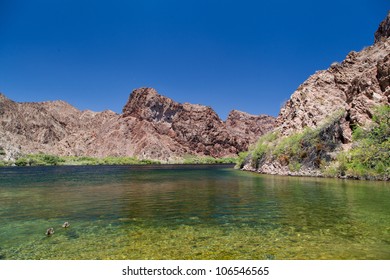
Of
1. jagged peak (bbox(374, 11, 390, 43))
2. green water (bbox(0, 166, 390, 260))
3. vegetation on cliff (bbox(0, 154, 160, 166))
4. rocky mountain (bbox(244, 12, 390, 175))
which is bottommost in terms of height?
green water (bbox(0, 166, 390, 260))

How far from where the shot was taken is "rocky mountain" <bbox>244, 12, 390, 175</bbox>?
153 feet

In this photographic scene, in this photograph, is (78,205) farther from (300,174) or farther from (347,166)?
(300,174)

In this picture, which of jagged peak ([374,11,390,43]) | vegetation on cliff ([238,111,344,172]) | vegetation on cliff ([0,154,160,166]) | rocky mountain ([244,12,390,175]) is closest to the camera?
rocky mountain ([244,12,390,175])

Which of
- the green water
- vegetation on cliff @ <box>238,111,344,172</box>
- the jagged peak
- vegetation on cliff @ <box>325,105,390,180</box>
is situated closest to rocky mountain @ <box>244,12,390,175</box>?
the jagged peak

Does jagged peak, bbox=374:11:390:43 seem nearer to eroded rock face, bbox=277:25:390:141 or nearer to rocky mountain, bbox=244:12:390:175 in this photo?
rocky mountain, bbox=244:12:390:175

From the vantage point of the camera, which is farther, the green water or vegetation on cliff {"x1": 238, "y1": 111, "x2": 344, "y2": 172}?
vegetation on cliff {"x1": 238, "y1": 111, "x2": 344, "y2": 172}

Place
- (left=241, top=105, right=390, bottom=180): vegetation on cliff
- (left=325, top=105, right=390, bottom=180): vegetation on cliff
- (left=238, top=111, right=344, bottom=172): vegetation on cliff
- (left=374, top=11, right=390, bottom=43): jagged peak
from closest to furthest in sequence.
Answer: (left=325, top=105, right=390, bottom=180): vegetation on cliff → (left=241, top=105, right=390, bottom=180): vegetation on cliff → (left=238, top=111, right=344, bottom=172): vegetation on cliff → (left=374, top=11, right=390, bottom=43): jagged peak

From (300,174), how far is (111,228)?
45.6m

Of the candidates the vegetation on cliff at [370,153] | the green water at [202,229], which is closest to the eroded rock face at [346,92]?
the vegetation on cliff at [370,153]

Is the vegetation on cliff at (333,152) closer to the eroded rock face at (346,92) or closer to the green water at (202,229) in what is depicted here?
the eroded rock face at (346,92)

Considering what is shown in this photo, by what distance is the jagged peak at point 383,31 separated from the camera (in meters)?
62.8

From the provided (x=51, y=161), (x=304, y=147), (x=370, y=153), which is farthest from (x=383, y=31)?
(x=51, y=161)
